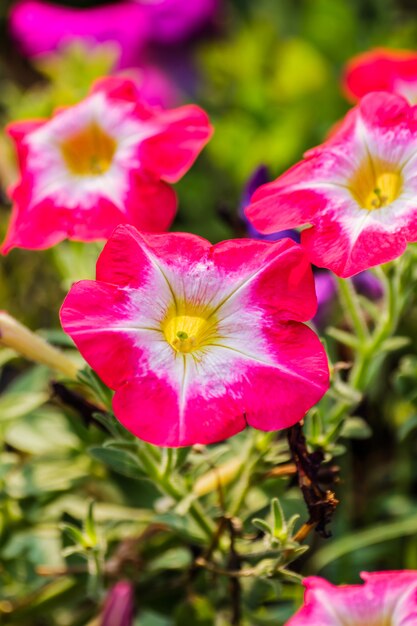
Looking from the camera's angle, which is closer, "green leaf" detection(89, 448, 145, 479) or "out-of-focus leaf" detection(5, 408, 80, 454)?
"green leaf" detection(89, 448, 145, 479)

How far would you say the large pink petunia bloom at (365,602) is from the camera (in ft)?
1.67

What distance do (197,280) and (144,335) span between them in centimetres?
5

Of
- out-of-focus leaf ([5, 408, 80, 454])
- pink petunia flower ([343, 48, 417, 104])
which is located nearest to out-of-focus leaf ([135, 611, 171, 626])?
out-of-focus leaf ([5, 408, 80, 454])

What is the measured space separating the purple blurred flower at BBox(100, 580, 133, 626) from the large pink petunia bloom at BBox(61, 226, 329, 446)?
0.71 ft

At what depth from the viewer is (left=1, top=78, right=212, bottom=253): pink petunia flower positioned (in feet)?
2.11

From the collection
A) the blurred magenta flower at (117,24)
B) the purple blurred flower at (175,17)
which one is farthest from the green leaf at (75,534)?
the purple blurred flower at (175,17)

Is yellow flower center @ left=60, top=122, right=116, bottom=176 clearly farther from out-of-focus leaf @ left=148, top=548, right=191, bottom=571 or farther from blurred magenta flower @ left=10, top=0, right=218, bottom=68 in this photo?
blurred magenta flower @ left=10, top=0, right=218, bottom=68

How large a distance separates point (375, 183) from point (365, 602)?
0.93 ft

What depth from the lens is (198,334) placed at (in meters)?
0.58

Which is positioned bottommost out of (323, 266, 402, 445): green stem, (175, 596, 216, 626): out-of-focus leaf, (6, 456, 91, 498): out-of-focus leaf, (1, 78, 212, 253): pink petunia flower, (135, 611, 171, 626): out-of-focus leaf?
(135, 611, 171, 626): out-of-focus leaf

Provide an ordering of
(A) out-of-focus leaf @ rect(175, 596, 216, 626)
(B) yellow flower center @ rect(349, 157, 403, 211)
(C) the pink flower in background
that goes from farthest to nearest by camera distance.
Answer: (C) the pink flower in background, (A) out-of-focus leaf @ rect(175, 596, 216, 626), (B) yellow flower center @ rect(349, 157, 403, 211)

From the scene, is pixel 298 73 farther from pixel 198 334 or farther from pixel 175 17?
pixel 198 334

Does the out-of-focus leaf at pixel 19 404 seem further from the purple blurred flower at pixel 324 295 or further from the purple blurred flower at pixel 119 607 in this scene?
the purple blurred flower at pixel 324 295

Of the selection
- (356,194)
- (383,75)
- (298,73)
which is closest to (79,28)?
(298,73)
